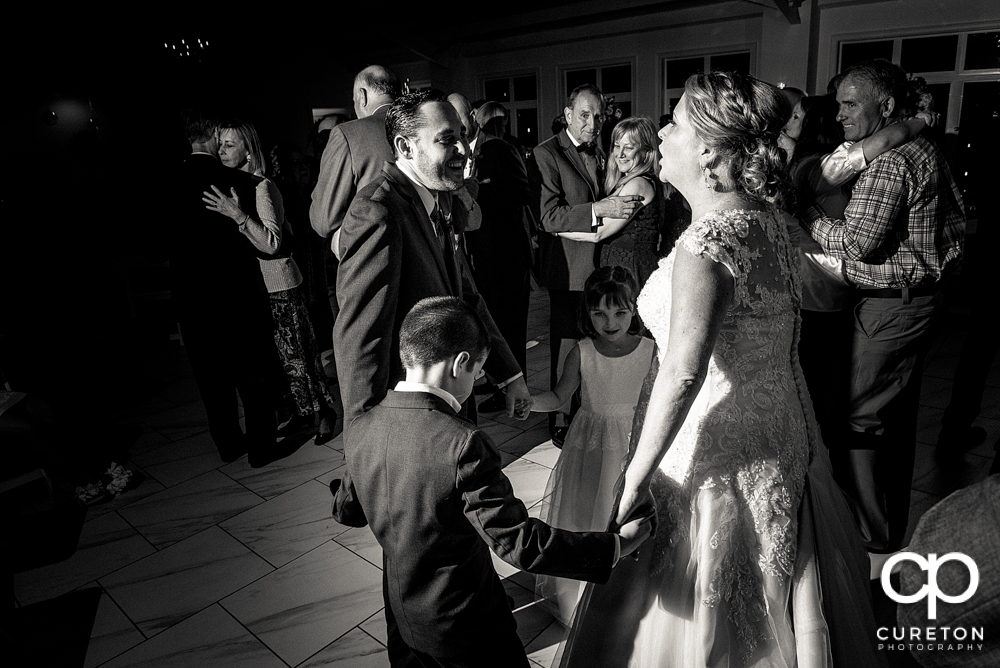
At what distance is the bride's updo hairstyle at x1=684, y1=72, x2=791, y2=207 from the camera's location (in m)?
1.51

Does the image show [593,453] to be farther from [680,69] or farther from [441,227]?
[680,69]

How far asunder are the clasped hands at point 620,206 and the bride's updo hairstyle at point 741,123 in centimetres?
169

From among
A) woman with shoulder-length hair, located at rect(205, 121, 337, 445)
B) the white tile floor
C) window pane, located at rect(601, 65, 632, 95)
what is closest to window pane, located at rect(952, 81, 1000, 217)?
the white tile floor

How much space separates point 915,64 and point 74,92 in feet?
33.3

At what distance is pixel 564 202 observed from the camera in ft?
11.7

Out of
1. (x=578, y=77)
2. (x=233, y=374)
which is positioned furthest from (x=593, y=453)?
(x=578, y=77)

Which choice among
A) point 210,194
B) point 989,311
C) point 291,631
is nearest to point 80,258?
point 210,194

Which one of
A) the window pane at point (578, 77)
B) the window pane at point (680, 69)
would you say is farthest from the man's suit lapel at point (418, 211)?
the window pane at point (578, 77)

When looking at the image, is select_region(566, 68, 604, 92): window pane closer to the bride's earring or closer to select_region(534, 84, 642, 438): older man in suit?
select_region(534, 84, 642, 438): older man in suit

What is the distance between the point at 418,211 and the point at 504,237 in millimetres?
2091

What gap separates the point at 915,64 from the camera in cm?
690

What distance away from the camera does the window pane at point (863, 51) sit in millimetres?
7020

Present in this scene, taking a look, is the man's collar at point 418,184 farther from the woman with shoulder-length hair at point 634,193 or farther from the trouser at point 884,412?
the trouser at point 884,412

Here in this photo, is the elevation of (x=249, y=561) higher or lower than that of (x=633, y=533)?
lower
